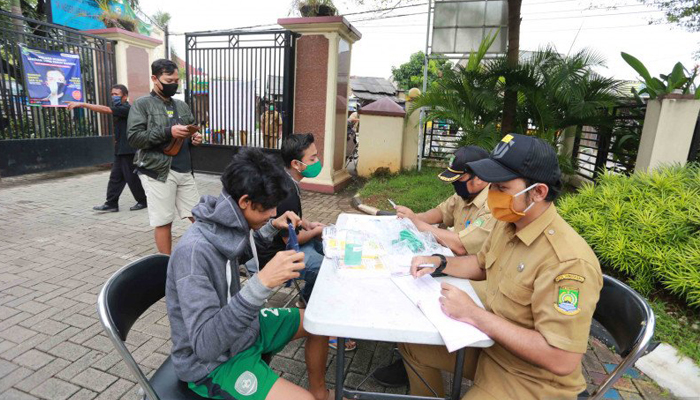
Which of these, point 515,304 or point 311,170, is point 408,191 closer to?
point 311,170

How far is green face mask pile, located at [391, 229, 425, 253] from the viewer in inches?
83.8

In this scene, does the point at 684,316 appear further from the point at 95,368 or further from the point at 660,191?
the point at 95,368

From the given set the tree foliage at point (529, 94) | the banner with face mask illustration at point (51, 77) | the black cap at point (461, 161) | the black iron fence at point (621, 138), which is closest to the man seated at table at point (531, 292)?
the black cap at point (461, 161)

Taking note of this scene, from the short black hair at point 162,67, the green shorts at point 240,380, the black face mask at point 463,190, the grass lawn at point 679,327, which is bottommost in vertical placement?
the grass lawn at point 679,327

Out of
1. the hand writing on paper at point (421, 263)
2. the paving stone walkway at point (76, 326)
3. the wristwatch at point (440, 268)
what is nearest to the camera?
the hand writing on paper at point (421, 263)

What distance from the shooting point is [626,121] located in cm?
566

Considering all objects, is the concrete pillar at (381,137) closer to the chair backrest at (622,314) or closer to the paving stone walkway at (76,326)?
the paving stone walkway at (76,326)

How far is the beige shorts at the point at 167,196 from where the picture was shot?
3414 mm

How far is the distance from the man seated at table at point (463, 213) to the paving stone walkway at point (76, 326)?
810 mm

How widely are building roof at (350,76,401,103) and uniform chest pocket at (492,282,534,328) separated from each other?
13986mm

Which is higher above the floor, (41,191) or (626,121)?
(626,121)

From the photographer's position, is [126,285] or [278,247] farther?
[278,247]

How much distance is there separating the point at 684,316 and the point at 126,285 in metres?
3.55

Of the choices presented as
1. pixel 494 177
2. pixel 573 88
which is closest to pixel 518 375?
pixel 494 177
